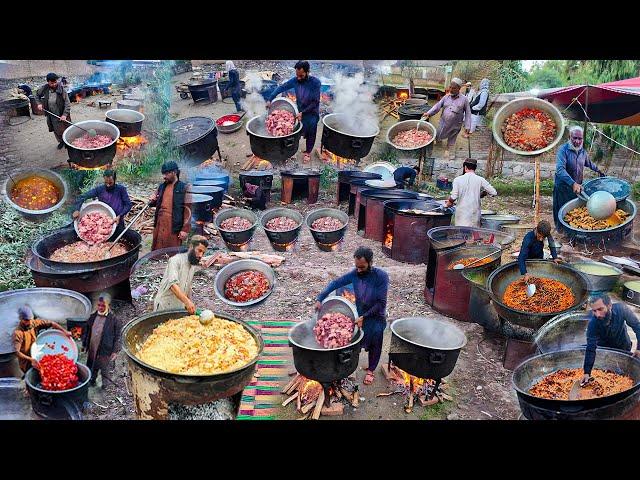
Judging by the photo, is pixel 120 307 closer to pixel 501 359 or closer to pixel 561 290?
pixel 501 359

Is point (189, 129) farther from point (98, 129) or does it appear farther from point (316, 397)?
point (316, 397)

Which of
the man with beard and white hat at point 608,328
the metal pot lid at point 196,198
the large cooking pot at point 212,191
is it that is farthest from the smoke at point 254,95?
the man with beard and white hat at point 608,328

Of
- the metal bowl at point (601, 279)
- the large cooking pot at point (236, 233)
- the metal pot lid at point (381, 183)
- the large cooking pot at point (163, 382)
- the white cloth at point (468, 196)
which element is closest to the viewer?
the large cooking pot at point (163, 382)

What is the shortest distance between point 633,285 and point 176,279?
12.3 feet

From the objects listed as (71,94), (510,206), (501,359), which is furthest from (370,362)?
(71,94)

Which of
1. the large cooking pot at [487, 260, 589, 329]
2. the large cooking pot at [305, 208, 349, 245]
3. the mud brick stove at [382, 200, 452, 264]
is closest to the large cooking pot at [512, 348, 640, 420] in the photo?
the large cooking pot at [487, 260, 589, 329]

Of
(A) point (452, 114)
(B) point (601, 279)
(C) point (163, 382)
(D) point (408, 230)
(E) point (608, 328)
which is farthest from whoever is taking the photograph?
(D) point (408, 230)

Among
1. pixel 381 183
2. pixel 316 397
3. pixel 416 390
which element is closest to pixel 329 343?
pixel 316 397

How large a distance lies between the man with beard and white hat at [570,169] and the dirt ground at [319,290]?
0.39ft

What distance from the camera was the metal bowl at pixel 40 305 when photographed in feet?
16.6

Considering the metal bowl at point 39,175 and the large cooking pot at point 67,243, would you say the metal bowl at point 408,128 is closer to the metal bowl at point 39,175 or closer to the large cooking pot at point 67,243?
the large cooking pot at point 67,243

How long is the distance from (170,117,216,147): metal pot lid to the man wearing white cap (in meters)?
1.86

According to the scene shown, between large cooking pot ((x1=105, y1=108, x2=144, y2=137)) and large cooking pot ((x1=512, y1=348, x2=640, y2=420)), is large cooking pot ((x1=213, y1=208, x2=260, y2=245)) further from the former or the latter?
large cooking pot ((x1=512, y1=348, x2=640, y2=420))

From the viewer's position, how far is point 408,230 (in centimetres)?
558
